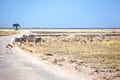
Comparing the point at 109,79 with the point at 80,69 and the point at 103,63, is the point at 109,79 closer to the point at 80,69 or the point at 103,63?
the point at 80,69

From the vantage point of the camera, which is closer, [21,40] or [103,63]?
[103,63]

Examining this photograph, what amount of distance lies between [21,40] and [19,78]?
4475cm

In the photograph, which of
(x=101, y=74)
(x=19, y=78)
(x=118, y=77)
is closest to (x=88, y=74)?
(x=101, y=74)

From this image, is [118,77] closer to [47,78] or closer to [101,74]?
[101,74]

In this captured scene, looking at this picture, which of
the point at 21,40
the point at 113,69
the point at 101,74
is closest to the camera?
the point at 101,74

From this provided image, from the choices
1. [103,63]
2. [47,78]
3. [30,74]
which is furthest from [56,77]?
[103,63]

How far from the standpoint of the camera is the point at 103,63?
24.3 metres

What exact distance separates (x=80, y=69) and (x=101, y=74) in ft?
8.99

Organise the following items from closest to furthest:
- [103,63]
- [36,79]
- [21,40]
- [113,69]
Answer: [36,79] < [113,69] < [103,63] < [21,40]

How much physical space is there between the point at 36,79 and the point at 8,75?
242 cm

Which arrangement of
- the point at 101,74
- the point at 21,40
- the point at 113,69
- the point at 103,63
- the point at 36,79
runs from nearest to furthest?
the point at 36,79, the point at 101,74, the point at 113,69, the point at 103,63, the point at 21,40

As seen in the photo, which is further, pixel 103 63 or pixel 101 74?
pixel 103 63

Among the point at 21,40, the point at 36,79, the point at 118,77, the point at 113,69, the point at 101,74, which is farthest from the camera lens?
the point at 21,40

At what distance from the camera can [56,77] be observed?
16938 millimetres
